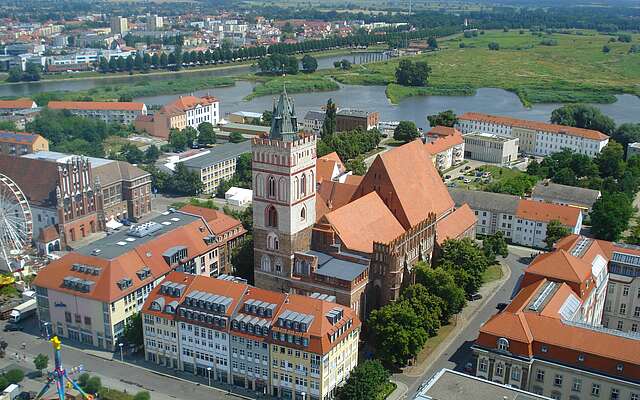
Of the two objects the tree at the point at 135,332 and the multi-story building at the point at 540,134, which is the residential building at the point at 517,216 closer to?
the multi-story building at the point at 540,134

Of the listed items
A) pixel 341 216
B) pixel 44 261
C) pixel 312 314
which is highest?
pixel 341 216

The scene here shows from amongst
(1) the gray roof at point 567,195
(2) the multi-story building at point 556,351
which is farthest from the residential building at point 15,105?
(2) the multi-story building at point 556,351

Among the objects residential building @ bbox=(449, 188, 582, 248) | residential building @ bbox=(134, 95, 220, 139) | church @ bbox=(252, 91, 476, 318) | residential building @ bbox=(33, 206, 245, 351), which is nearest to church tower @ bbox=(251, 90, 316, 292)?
church @ bbox=(252, 91, 476, 318)

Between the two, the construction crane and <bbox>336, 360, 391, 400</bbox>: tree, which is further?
<bbox>336, 360, 391, 400</bbox>: tree

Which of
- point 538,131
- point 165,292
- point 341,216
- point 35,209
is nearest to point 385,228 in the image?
point 341,216

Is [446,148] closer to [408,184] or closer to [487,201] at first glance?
[487,201]

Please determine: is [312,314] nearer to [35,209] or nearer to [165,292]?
[165,292]

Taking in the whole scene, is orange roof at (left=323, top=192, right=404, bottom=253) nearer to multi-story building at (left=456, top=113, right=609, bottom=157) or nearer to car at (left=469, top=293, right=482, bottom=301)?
car at (left=469, top=293, right=482, bottom=301)
